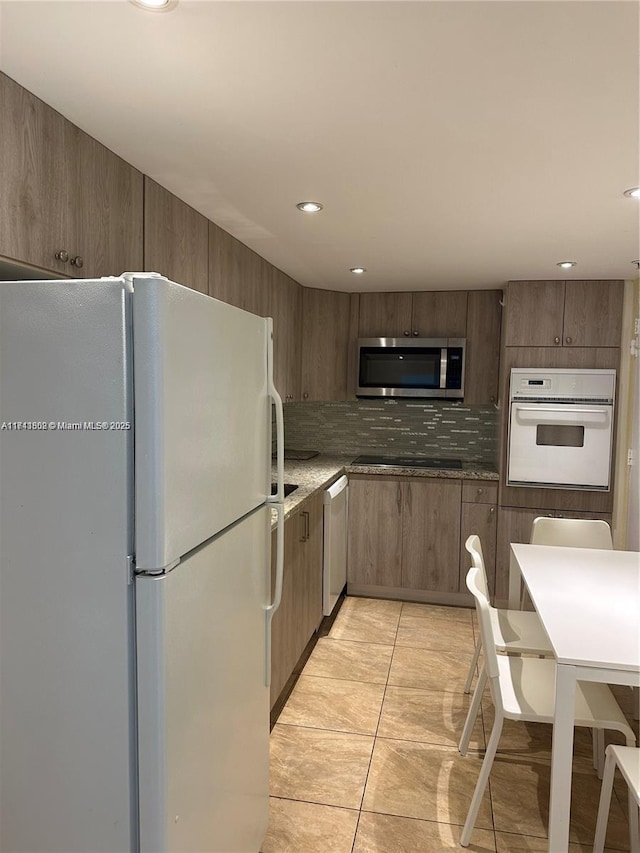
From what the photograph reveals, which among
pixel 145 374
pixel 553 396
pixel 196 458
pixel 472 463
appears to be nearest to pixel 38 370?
pixel 145 374

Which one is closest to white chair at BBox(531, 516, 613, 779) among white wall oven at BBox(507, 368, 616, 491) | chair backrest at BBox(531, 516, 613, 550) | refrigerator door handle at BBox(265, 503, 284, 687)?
chair backrest at BBox(531, 516, 613, 550)

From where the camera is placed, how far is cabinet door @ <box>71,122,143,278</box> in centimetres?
177

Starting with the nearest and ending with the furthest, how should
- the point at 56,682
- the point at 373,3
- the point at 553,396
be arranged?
the point at 373,3 < the point at 56,682 < the point at 553,396

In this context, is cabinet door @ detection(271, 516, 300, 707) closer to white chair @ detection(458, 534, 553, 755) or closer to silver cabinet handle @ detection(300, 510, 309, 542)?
silver cabinet handle @ detection(300, 510, 309, 542)

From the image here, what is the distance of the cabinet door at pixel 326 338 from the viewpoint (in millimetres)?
4719

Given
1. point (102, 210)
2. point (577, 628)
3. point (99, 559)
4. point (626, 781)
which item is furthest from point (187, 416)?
point (626, 781)

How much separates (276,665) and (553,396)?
2.51 m

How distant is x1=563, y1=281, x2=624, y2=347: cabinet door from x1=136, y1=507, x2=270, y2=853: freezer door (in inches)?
117

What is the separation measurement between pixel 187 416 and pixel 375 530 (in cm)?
327

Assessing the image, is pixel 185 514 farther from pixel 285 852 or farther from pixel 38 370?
pixel 285 852

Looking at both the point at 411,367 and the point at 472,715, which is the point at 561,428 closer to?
the point at 411,367

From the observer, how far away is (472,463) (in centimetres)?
479

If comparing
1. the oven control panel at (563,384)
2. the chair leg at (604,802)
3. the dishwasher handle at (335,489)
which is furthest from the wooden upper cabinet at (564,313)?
the chair leg at (604,802)

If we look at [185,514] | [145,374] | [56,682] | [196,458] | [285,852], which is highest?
[145,374]
